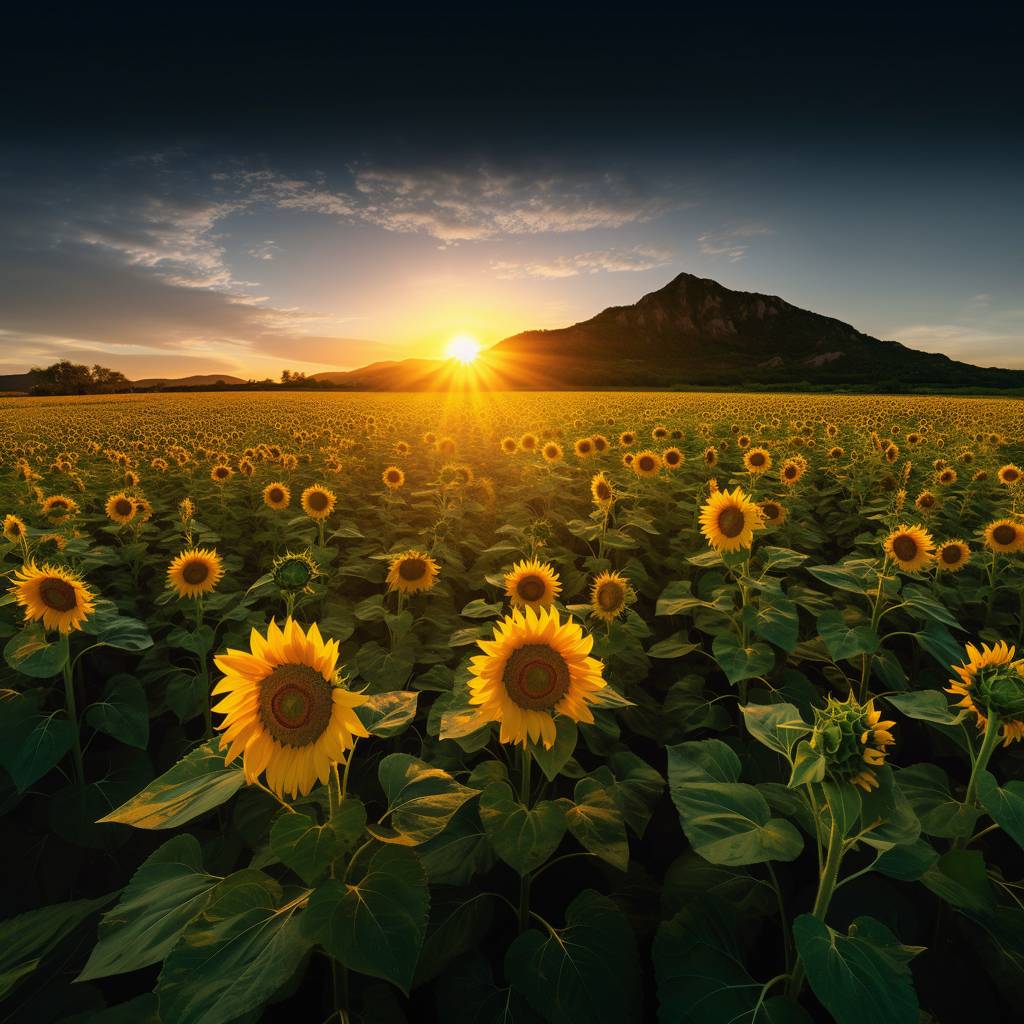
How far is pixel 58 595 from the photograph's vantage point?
2818 mm

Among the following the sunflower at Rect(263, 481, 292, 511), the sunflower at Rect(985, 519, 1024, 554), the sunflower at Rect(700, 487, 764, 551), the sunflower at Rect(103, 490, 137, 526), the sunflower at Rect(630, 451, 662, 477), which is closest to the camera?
the sunflower at Rect(700, 487, 764, 551)

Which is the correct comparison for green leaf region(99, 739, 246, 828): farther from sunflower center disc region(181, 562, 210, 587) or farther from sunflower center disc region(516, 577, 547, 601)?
sunflower center disc region(181, 562, 210, 587)

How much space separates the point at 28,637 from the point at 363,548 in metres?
2.82

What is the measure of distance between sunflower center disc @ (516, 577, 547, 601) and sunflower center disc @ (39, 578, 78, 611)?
7.73 feet

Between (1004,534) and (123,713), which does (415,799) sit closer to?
(123,713)

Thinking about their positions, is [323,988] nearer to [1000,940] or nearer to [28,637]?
[28,637]

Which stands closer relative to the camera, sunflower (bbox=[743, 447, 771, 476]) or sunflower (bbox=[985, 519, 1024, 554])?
sunflower (bbox=[985, 519, 1024, 554])

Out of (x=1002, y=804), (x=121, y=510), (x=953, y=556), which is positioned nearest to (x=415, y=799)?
(x=1002, y=804)

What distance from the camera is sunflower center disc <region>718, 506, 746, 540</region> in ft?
12.5

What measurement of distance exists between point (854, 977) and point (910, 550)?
311cm

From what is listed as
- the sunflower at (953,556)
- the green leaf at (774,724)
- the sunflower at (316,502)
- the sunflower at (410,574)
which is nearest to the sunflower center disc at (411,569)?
the sunflower at (410,574)

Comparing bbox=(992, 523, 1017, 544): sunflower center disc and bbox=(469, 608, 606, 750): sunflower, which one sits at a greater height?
bbox=(469, 608, 606, 750): sunflower

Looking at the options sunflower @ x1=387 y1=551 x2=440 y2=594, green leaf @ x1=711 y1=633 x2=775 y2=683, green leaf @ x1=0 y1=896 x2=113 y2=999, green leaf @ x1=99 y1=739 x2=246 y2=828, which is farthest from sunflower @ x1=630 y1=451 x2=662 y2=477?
green leaf @ x1=0 y1=896 x2=113 y2=999

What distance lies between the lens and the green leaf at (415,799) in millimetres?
1628
